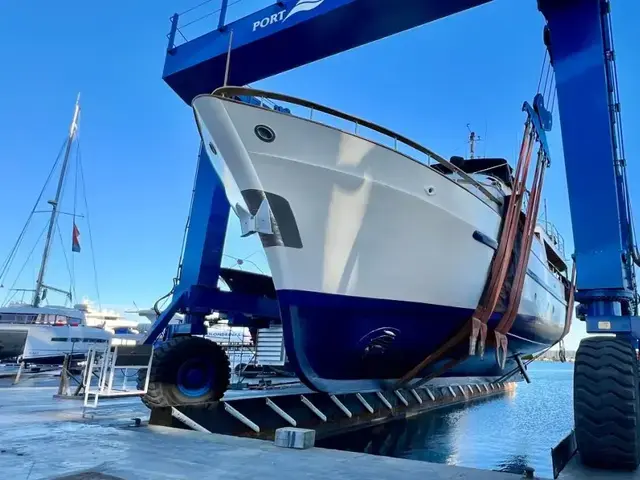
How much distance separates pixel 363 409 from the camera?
1025cm

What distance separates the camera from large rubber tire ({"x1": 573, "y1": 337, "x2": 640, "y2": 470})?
3.90 metres

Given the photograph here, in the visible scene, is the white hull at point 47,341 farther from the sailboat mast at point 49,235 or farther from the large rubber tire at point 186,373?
the large rubber tire at point 186,373

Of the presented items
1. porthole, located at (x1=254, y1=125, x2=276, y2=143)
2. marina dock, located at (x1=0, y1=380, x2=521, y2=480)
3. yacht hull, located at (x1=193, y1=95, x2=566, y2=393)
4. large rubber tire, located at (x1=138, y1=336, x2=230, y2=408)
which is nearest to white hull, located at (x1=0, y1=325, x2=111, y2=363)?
large rubber tire, located at (x1=138, y1=336, x2=230, y2=408)

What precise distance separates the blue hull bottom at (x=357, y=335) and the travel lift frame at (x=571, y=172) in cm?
183

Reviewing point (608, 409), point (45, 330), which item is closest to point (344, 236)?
point (608, 409)

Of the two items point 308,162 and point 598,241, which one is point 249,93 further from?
point 598,241

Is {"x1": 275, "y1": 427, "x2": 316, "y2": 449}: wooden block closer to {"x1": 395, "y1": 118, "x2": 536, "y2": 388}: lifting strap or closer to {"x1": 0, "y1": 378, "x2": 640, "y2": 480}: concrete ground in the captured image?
{"x1": 0, "y1": 378, "x2": 640, "y2": 480}: concrete ground

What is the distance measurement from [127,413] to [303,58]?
6.13 metres

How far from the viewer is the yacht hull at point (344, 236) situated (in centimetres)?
550

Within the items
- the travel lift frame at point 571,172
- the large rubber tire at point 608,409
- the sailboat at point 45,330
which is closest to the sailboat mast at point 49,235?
the sailboat at point 45,330

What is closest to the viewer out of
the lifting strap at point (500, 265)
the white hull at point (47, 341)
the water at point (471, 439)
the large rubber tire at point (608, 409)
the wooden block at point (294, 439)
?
the large rubber tire at point (608, 409)

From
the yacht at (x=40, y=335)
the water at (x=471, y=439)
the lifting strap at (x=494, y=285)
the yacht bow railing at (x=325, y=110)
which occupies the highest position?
the yacht bow railing at (x=325, y=110)

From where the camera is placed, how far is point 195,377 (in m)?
7.25

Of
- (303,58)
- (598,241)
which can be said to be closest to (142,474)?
(598,241)
